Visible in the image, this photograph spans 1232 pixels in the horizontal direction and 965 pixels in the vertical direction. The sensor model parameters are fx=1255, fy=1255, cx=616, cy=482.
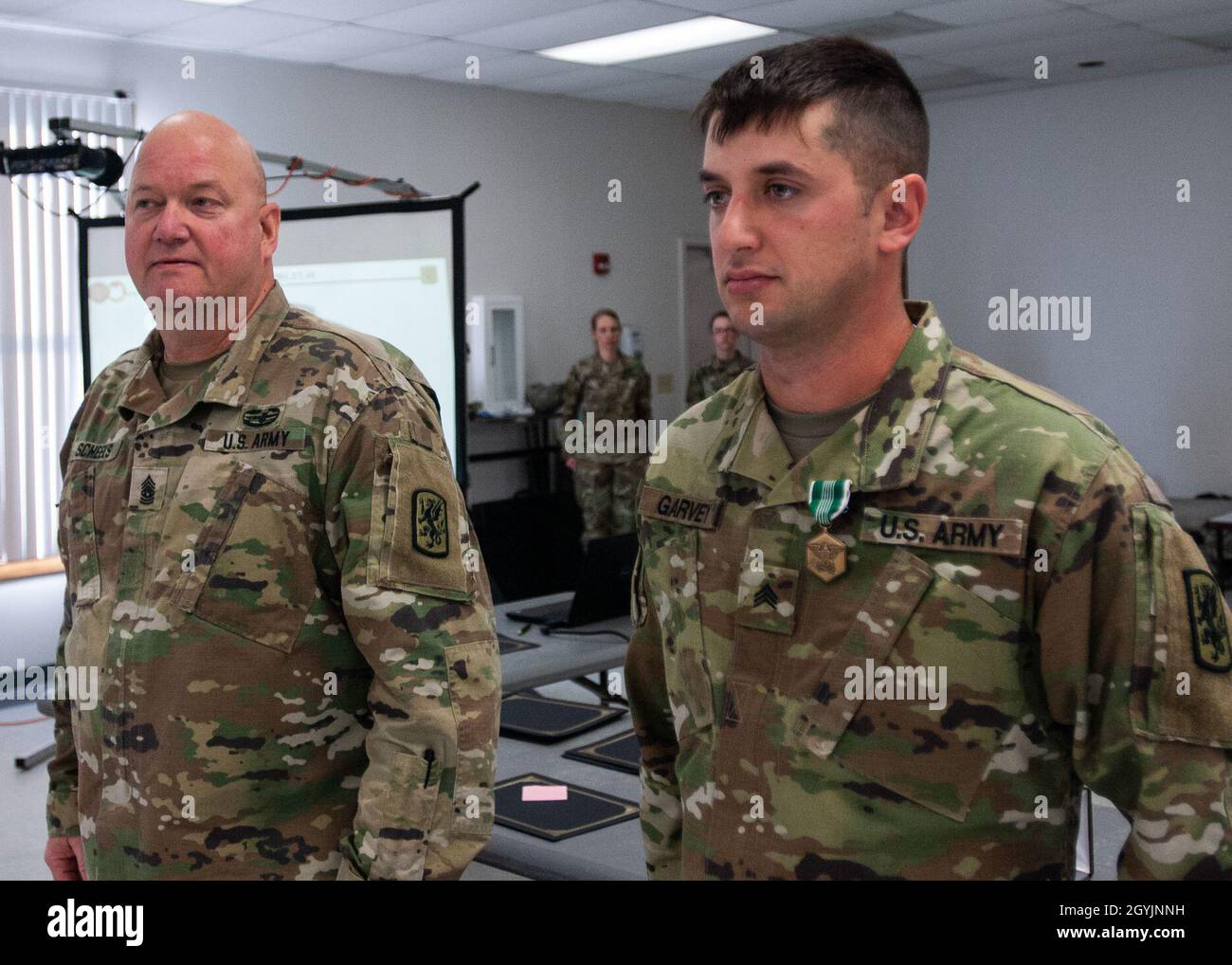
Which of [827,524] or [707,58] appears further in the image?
[707,58]

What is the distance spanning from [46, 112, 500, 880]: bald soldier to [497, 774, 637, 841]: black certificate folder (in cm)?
53

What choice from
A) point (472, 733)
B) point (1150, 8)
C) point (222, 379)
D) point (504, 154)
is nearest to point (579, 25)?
point (504, 154)

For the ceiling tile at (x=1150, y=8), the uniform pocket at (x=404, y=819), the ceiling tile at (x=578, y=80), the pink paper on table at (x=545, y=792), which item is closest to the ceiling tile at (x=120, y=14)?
the ceiling tile at (x=578, y=80)

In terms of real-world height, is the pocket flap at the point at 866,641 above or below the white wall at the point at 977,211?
below

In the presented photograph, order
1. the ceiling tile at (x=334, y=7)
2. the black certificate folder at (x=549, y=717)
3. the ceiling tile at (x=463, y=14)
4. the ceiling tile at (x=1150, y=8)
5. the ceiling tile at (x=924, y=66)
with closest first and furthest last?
the black certificate folder at (x=549, y=717)
the ceiling tile at (x=334, y=7)
the ceiling tile at (x=463, y=14)
the ceiling tile at (x=1150, y=8)
the ceiling tile at (x=924, y=66)

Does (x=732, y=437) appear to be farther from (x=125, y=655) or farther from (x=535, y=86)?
(x=535, y=86)

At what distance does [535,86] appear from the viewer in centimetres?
795

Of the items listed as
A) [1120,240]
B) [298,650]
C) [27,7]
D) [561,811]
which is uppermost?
[27,7]

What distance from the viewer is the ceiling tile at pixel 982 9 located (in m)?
6.13

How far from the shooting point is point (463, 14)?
5918 mm

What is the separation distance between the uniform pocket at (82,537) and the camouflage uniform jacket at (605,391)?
594cm

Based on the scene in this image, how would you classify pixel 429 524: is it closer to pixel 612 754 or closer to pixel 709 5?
pixel 612 754

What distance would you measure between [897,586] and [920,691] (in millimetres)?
96

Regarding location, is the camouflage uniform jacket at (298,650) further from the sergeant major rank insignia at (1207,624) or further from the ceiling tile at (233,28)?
the ceiling tile at (233,28)
